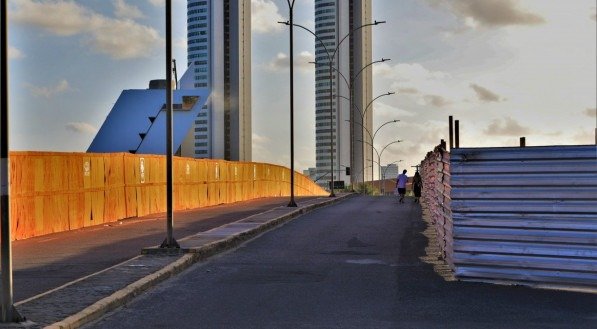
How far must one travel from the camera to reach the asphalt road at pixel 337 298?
27.8 ft

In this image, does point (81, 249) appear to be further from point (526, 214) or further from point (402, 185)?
point (402, 185)

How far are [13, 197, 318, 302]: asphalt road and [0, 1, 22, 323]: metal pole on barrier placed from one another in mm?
2159

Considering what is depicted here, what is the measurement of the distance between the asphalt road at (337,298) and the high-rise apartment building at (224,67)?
95.0 m

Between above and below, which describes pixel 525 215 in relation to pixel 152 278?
above

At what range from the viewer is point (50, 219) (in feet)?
67.1

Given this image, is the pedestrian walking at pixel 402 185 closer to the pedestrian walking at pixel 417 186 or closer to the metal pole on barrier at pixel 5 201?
the pedestrian walking at pixel 417 186

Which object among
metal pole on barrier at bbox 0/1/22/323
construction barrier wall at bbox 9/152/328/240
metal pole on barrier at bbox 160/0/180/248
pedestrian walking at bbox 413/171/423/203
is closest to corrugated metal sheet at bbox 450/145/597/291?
metal pole on barrier at bbox 160/0/180/248

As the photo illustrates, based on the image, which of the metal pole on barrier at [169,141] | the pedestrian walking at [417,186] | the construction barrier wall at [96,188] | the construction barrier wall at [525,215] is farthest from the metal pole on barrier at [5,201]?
the pedestrian walking at [417,186]

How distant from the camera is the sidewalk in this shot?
8422 millimetres

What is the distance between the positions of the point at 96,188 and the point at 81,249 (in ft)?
24.8

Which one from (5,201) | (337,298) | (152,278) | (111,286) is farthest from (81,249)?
(5,201)

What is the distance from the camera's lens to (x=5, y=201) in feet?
26.4

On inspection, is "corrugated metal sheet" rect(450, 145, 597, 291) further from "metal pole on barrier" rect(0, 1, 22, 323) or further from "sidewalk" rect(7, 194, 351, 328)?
"metal pole on barrier" rect(0, 1, 22, 323)

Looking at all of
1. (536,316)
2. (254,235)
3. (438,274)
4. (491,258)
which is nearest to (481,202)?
(491,258)
